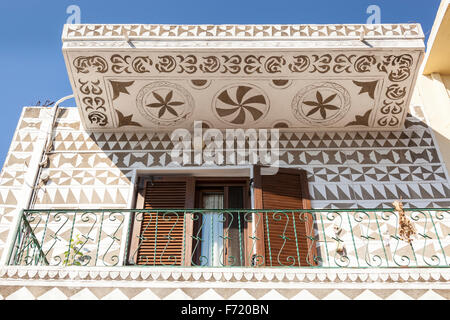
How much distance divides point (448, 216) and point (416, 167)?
785 mm

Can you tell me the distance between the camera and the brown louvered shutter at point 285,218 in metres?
5.39

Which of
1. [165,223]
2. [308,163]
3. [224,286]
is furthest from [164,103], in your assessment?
[224,286]

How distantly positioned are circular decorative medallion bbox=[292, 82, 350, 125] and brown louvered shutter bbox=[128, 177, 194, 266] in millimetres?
1847

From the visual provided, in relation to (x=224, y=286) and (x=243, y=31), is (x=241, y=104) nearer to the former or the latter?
(x=243, y=31)

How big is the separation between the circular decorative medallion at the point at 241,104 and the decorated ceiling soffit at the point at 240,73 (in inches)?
0.6

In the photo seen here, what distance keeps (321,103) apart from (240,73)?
48.8 inches

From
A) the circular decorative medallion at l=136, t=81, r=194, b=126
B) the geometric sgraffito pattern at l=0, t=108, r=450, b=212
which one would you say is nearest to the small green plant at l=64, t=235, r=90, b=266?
the geometric sgraffito pattern at l=0, t=108, r=450, b=212

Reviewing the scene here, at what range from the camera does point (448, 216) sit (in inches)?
232

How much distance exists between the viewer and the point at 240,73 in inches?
239

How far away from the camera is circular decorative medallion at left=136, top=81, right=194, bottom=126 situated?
6.24 metres

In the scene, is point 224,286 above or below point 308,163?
below

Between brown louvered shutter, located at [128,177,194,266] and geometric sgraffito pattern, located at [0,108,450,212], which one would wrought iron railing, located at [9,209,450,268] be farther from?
geometric sgraffito pattern, located at [0,108,450,212]
